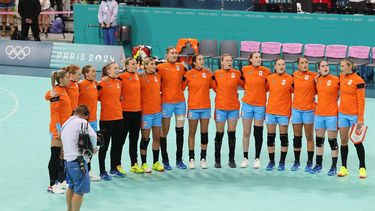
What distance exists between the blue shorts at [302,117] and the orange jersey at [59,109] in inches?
168

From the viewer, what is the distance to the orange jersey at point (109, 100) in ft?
45.7

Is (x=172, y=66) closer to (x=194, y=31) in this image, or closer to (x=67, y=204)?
(x=67, y=204)

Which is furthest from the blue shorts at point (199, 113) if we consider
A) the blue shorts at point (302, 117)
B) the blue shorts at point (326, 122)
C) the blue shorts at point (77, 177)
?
the blue shorts at point (77, 177)

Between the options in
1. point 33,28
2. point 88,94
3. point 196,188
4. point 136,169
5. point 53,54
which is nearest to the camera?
point 88,94

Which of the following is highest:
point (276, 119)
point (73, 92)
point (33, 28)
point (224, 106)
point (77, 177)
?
point (73, 92)

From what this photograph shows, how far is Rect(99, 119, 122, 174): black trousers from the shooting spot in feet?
45.9

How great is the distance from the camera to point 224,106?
14.9 meters

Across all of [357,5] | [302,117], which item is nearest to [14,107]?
[302,117]

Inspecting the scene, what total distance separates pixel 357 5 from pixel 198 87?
13.9 metres

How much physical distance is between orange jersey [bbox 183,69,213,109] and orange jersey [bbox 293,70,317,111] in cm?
162

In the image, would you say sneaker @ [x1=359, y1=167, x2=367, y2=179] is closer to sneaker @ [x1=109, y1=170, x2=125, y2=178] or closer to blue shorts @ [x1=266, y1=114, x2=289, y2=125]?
blue shorts @ [x1=266, y1=114, x2=289, y2=125]

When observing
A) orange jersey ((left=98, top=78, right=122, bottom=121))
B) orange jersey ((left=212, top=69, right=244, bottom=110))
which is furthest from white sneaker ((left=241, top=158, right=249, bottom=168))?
orange jersey ((left=98, top=78, right=122, bottom=121))

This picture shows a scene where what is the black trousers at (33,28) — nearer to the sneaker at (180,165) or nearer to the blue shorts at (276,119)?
the sneaker at (180,165)

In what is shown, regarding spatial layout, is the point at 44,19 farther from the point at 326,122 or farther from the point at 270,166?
the point at 326,122
